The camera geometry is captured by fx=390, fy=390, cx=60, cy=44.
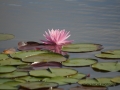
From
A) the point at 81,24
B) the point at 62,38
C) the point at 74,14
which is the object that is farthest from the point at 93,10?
the point at 62,38

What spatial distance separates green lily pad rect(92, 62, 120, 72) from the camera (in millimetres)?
2312

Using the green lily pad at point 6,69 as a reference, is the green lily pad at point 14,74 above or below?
below

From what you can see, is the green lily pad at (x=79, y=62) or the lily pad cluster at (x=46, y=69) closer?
the lily pad cluster at (x=46, y=69)

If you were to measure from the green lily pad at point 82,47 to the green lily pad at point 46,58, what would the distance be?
21 cm

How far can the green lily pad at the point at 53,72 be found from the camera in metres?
2.18

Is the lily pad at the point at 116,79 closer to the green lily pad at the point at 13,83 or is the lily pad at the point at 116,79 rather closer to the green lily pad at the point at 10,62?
the green lily pad at the point at 13,83

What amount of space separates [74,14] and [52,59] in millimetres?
1533

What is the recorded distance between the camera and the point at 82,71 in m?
2.31

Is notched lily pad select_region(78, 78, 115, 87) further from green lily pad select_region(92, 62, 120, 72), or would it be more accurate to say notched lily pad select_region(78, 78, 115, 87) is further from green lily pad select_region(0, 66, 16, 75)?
green lily pad select_region(0, 66, 16, 75)

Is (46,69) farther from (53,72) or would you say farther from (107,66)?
(107,66)

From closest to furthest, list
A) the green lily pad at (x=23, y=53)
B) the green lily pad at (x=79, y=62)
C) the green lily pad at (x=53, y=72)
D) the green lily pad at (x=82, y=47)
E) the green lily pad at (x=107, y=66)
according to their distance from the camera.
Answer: the green lily pad at (x=53, y=72) < the green lily pad at (x=107, y=66) < the green lily pad at (x=79, y=62) < the green lily pad at (x=23, y=53) < the green lily pad at (x=82, y=47)

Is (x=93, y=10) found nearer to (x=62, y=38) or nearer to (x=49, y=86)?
(x=62, y=38)

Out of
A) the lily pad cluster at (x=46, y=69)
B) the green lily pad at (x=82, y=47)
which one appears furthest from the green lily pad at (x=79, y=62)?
the green lily pad at (x=82, y=47)

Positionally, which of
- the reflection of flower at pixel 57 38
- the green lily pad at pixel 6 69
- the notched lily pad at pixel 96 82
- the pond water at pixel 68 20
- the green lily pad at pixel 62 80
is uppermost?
the pond water at pixel 68 20
